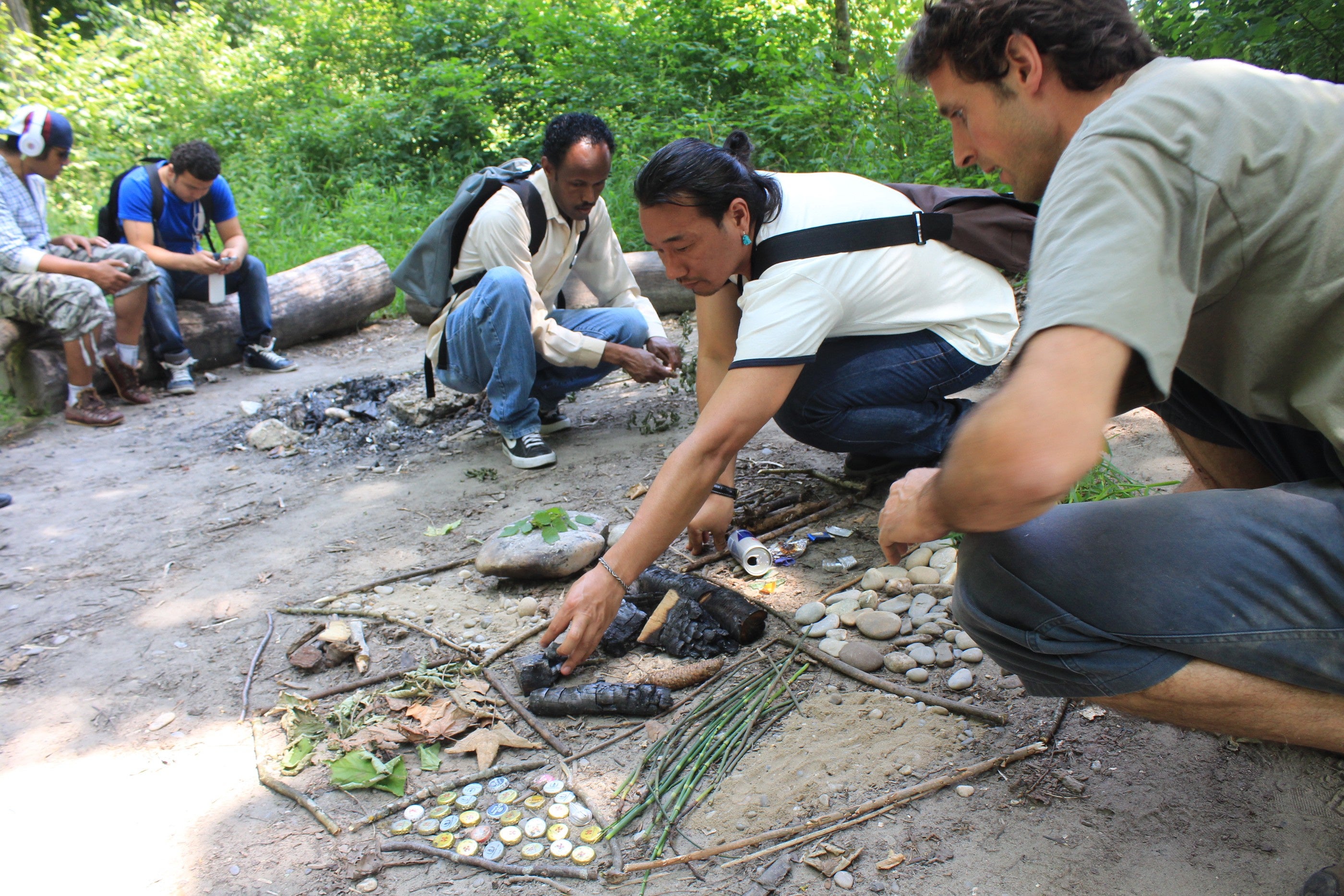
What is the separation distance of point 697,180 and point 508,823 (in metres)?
1.75

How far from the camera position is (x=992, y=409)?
46.9 inches

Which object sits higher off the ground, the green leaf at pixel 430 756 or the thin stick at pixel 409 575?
the green leaf at pixel 430 756

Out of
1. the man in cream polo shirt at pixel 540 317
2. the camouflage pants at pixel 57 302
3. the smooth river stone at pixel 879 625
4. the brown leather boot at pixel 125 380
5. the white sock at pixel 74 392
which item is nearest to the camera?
the smooth river stone at pixel 879 625

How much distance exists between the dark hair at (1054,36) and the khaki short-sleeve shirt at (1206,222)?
0.19 metres

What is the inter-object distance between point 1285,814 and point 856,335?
1799 millimetres

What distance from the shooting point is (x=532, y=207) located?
425 centimetres

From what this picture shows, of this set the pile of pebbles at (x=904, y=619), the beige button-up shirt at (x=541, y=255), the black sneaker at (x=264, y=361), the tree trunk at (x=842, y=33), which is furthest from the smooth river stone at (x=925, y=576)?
the tree trunk at (x=842, y=33)

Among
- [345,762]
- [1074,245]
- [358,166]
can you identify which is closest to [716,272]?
[1074,245]

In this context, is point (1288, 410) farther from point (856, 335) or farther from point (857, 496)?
point (857, 496)

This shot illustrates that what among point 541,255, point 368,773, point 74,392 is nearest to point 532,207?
point 541,255

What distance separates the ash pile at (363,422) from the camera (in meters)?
4.91

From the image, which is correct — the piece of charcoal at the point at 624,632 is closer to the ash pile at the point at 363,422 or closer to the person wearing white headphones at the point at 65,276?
the ash pile at the point at 363,422

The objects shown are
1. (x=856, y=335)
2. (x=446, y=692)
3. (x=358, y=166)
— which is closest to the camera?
(x=446, y=692)

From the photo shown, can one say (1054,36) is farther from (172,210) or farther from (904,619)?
(172,210)
